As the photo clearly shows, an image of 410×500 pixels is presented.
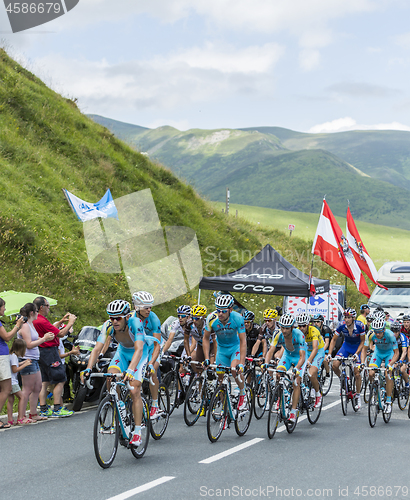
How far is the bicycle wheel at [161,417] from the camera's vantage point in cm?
841

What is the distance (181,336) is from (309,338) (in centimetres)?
290

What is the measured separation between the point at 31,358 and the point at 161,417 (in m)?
2.40

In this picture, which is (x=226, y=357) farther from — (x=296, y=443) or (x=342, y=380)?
(x=342, y=380)

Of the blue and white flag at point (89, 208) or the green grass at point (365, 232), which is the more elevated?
the blue and white flag at point (89, 208)

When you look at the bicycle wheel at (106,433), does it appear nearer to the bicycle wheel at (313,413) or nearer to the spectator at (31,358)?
the spectator at (31,358)

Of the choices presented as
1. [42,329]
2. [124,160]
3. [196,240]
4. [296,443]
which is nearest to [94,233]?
[196,240]

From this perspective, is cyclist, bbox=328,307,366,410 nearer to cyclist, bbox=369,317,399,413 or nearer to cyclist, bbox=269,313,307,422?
cyclist, bbox=369,317,399,413

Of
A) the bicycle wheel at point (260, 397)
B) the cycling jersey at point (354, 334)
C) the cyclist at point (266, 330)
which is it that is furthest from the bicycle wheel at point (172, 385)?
the cycling jersey at point (354, 334)

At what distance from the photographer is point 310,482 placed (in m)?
6.42

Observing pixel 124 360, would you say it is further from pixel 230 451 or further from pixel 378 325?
pixel 378 325

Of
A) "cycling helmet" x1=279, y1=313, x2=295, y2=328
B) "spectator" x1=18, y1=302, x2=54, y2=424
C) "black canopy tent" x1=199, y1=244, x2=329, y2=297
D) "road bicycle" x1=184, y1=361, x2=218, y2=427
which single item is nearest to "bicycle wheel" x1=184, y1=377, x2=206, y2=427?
"road bicycle" x1=184, y1=361, x2=218, y2=427

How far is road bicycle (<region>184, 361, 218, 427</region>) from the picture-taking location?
28.5 feet

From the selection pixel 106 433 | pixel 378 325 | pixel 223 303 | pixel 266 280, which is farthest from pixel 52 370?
pixel 266 280

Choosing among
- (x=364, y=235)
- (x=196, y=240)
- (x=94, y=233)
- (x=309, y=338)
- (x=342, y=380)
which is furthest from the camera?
(x=364, y=235)
